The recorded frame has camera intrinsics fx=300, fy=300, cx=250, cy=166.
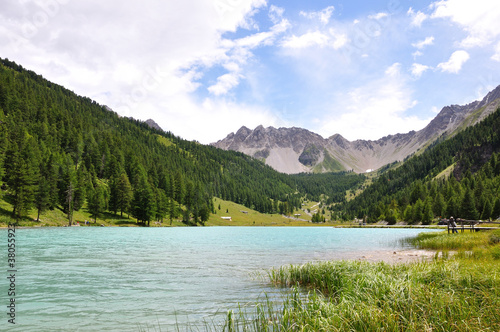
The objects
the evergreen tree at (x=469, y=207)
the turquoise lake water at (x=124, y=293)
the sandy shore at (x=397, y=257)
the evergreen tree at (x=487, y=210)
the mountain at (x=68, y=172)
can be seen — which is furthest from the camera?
the evergreen tree at (x=469, y=207)

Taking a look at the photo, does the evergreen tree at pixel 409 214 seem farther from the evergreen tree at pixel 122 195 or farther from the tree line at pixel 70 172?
the evergreen tree at pixel 122 195

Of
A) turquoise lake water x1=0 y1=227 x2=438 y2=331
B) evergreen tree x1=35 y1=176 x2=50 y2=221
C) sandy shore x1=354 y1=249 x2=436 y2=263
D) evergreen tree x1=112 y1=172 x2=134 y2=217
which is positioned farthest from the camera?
evergreen tree x1=112 y1=172 x2=134 y2=217

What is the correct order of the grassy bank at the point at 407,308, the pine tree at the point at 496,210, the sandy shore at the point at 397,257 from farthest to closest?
the pine tree at the point at 496,210, the sandy shore at the point at 397,257, the grassy bank at the point at 407,308

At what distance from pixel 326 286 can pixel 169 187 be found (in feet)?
507

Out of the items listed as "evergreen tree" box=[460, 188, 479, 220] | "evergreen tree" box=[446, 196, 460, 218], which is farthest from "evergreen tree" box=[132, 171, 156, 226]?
"evergreen tree" box=[460, 188, 479, 220]

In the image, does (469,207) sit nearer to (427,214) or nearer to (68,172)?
(427,214)

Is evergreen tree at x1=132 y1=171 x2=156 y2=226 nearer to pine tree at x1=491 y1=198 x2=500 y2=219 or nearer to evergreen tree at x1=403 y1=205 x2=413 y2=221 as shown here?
evergreen tree at x1=403 y1=205 x2=413 y2=221

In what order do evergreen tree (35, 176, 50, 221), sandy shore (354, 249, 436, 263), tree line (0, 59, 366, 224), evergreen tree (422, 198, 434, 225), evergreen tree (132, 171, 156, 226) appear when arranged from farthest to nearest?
evergreen tree (422, 198, 434, 225) < evergreen tree (132, 171, 156, 226) < tree line (0, 59, 366, 224) < evergreen tree (35, 176, 50, 221) < sandy shore (354, 249, 436, 263)

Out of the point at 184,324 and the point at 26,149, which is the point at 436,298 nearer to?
the point at 184,324

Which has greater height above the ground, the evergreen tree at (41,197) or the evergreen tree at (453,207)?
the evergreen tree at (41,197)

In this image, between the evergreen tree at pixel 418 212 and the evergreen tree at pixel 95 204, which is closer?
the evergreen tree at pixel 95 204

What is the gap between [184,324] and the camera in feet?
37.8

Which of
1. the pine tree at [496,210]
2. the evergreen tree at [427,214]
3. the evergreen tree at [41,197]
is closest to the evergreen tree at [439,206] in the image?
the evergreen tree at [427,214]

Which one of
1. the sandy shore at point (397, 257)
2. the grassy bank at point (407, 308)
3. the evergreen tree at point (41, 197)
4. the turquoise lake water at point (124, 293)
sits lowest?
the sandy shore at point (397, 257)
